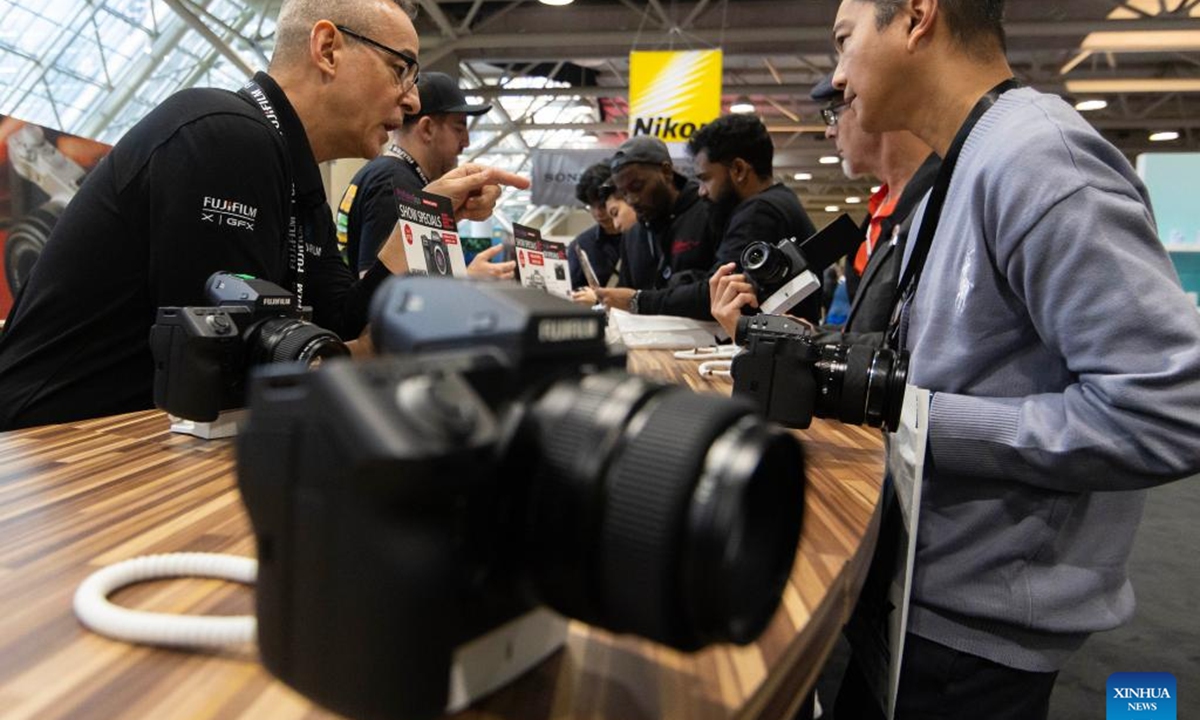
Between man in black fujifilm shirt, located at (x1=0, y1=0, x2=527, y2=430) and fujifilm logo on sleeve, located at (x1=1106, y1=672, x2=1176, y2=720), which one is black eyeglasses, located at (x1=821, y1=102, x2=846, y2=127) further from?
fujifilm logo on sleeve, located at (x1=1106, y1=672, x2=1176, y2=720)

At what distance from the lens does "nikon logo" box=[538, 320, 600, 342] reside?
0.45 metres

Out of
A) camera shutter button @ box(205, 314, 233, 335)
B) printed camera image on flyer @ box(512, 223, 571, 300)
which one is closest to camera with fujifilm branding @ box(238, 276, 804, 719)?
camera shutter button @ box(205, 314, 233, 335)

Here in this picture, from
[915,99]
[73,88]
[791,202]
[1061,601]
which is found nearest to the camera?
[1061,601]

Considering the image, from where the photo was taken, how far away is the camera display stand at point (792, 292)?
1.60 m

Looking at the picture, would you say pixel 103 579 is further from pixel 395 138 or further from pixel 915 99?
pixel 395 138

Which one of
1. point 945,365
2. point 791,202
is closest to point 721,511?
point 945,365

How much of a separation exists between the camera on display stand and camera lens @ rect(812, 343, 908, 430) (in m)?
0.64

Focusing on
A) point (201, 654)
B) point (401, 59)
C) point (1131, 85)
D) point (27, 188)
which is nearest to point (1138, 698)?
point (201, 654)

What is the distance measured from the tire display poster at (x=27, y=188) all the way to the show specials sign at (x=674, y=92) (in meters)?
3.53

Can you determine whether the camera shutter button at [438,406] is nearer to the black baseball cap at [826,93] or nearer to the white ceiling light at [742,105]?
the black baseball cap at [826,93]

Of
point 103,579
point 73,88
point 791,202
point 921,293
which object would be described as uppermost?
point 73,88

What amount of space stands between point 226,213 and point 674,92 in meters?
4.78

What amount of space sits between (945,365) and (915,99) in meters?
0.46

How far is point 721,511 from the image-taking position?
0.38 metres
